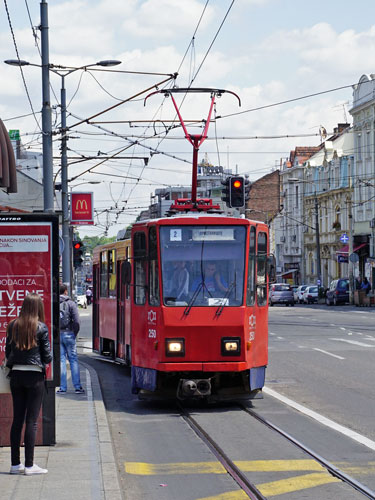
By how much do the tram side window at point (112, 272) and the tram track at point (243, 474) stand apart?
27.4 feet

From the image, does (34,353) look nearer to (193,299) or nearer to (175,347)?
(175,347)

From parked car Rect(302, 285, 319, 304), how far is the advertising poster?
65599 millimetres

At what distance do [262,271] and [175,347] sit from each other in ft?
6.33

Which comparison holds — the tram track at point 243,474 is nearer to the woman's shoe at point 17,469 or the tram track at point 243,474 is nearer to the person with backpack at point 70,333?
the woman's shoe at point 17,469

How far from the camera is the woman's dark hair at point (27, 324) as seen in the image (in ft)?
30.6

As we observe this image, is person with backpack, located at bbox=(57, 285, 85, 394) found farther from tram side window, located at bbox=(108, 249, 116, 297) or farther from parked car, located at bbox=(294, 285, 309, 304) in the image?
parked car, located at bbox=(294, 285, 309, 304)

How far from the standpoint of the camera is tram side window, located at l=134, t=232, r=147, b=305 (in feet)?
51.9

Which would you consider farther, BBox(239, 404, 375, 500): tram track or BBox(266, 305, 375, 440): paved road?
BBox(266, 305, 375, 440): paved road

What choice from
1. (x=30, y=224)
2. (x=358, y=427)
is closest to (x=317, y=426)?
(x=358, y=427)

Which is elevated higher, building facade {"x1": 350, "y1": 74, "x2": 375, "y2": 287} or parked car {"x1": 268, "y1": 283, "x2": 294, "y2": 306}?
building facade {"x1": 350, "y1": 74, "x2": 375, "y2": 287}

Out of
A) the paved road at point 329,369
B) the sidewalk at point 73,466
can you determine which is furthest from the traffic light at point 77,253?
the sidewalk at point 73,466

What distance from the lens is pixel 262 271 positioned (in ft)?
51.9

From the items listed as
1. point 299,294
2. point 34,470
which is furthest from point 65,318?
point 299,294

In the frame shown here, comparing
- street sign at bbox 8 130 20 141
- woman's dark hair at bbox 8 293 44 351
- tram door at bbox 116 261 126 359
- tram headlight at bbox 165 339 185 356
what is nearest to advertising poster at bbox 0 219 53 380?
woman's dark hair at bbox 8 293 44 351
